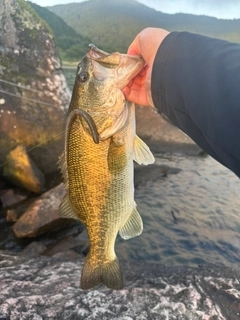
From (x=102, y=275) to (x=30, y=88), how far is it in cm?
804

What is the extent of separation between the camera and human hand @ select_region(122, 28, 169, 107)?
2719 mm

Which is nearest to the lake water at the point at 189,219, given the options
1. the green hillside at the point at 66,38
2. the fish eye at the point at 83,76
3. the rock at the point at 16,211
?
the rock at the point at 16,211

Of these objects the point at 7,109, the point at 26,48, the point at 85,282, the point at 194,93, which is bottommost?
the point at 7,109

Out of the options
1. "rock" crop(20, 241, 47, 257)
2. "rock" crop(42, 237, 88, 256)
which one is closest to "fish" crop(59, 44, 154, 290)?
"rock" crop(20, 241, 47, 257)

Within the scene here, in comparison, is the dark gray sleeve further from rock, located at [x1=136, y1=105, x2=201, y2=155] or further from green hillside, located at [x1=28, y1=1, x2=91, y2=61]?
green hillside, located at [x1=28, y1=1, x2=91, y2=61]

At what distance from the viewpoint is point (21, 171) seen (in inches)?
339

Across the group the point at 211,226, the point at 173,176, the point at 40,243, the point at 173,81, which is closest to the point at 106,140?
the point at 173,81

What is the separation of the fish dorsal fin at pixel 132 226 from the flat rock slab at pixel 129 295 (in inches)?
34.3

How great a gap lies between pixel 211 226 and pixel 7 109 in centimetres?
653

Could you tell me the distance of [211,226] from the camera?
823cm

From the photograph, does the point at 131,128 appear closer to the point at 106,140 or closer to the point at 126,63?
the point at 106,140

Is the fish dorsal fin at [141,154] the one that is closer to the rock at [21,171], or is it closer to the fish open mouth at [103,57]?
the fish open mouth at [103,57]

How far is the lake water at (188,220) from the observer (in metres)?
7.14

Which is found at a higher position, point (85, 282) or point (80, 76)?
point (80, 76)
